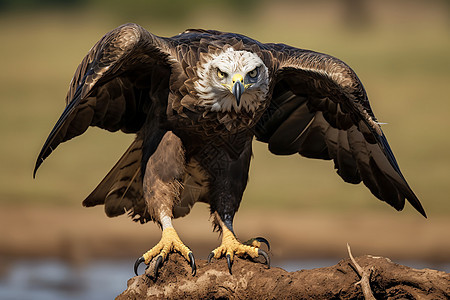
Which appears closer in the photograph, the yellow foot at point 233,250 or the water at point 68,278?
the yellow foot at point 233,250

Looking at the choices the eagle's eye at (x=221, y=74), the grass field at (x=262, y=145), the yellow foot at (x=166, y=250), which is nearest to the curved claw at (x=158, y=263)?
the yellow foot at (x=166, y=250)

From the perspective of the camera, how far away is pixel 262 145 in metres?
16.2

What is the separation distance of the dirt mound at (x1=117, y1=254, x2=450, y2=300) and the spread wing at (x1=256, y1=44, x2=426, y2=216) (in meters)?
1.28

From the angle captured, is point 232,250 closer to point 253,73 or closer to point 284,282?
point 284,282

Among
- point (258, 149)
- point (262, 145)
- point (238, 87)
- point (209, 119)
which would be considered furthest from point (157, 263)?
point (262, 145)

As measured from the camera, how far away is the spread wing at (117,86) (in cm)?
583

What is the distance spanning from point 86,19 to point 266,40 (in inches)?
235

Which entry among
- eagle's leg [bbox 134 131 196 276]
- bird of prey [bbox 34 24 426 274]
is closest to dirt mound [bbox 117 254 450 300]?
bird of prey [bbox 34 24 426 274]

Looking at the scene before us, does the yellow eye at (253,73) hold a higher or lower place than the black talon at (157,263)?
higher

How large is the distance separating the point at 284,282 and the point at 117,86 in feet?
6.91

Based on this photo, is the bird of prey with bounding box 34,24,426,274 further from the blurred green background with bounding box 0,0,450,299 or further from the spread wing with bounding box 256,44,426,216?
the blurred green background with bounding box 0,0,450,299

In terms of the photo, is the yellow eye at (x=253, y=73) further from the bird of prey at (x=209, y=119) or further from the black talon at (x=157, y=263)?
the black talon at (x=157, y=263)

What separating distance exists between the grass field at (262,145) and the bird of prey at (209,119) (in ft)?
16.3

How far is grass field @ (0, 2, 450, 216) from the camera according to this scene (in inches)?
515
